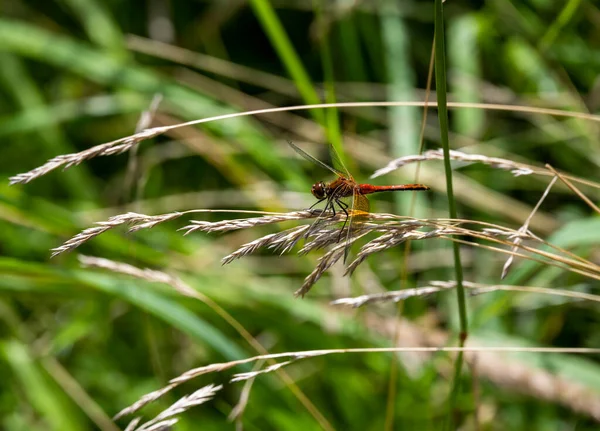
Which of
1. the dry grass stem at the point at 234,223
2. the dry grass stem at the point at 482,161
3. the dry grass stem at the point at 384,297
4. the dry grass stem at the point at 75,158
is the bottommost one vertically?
the dry grass stem at the point at 384,297

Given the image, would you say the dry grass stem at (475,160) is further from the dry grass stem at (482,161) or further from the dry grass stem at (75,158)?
the dry grass stem at (75,158)

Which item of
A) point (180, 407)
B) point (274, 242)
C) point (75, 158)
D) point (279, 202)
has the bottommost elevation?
point (180, 407)

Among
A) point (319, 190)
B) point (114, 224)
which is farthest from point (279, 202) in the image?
point (114, 224)

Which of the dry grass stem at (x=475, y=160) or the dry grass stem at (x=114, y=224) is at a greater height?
the dry grass stem at (x=475, y=160)

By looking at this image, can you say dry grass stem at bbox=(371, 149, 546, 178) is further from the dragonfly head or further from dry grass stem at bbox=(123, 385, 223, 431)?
dry grass stem at bbox=(123, 385, 223, 431)

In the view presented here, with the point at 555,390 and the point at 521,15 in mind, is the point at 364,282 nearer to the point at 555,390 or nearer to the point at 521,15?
the point at 555,390

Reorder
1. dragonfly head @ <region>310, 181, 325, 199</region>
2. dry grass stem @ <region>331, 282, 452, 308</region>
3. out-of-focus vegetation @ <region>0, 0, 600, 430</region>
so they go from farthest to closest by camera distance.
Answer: out-of-focus vegetation @ <region>0, 0, 600, 430</region>
dragonfly head @ <region>310, 181, 325, 199</region>
dry grass stem @ <region>331, 282, 452, 308</region>

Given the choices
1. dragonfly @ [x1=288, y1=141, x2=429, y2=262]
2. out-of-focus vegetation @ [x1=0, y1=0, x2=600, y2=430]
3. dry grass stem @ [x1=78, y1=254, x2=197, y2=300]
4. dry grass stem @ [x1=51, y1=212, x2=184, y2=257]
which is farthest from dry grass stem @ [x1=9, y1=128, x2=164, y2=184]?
out-of-focus vegetation @ [x1=0, y1=0, x2=600, y2=430]

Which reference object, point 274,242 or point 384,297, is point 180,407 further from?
point 384,297

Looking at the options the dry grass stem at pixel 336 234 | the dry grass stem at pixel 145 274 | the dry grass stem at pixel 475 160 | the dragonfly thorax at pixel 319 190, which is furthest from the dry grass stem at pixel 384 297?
the dragonfly thorax at pixel 319 190
